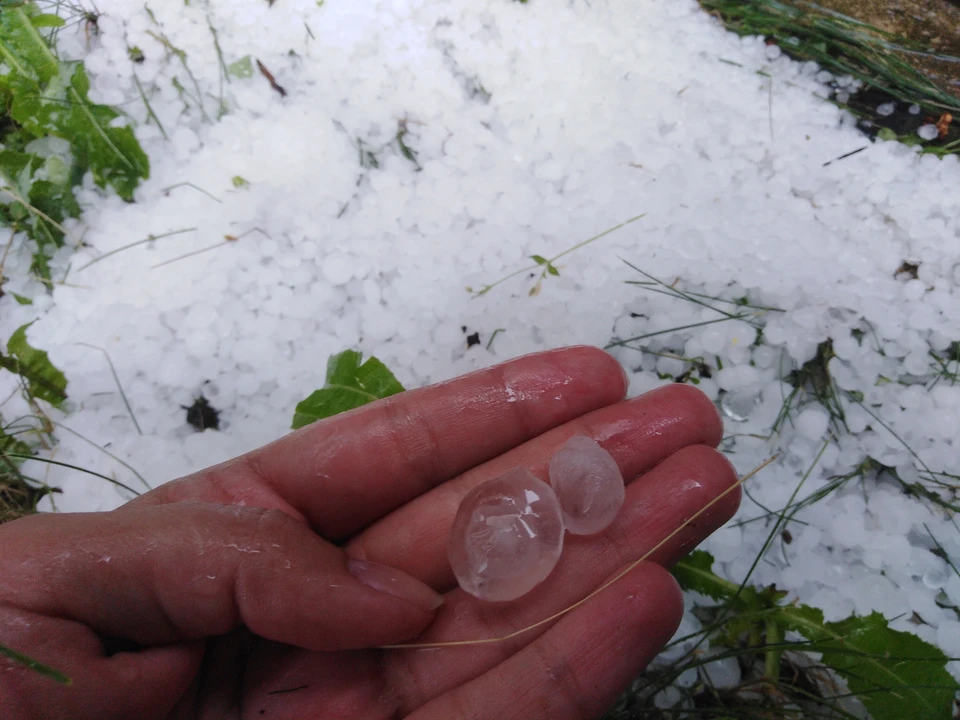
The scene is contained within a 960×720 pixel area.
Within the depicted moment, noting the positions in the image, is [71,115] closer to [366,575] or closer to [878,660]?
[366,575]

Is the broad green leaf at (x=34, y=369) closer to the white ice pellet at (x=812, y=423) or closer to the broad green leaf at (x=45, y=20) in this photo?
the broad green leaf at (x=45, y=20)

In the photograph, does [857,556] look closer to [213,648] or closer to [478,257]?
[478,257]

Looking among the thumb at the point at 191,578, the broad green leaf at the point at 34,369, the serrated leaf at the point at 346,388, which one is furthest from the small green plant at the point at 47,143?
the thumb at the point at 191,578

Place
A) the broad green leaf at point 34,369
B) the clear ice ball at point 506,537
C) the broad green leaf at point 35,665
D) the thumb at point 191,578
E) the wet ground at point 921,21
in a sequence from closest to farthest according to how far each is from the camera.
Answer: the broad green leaf at point 35,665
the thumb at point 191,578
the clear ice ball at point 506,537
the broad green leaf at point 34,369
the wet ground at point 921,21

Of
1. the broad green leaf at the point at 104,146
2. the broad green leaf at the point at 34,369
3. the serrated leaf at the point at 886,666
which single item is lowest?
the serrated leaf at the point at 886,666

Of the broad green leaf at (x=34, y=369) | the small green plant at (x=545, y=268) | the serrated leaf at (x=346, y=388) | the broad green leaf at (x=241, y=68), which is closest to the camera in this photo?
the serrated leaf at (x=346, y=388)

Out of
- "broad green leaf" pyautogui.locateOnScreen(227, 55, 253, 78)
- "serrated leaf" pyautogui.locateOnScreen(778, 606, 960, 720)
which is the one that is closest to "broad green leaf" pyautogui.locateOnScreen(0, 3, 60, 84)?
"broad green leaf" pyautogui.locateOnScreen(227, 55, 253, 78)

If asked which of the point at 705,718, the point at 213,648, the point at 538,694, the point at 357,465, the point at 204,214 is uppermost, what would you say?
the point at 204,214

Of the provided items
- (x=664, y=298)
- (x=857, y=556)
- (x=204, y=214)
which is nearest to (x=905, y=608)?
(x=857, y=556)
